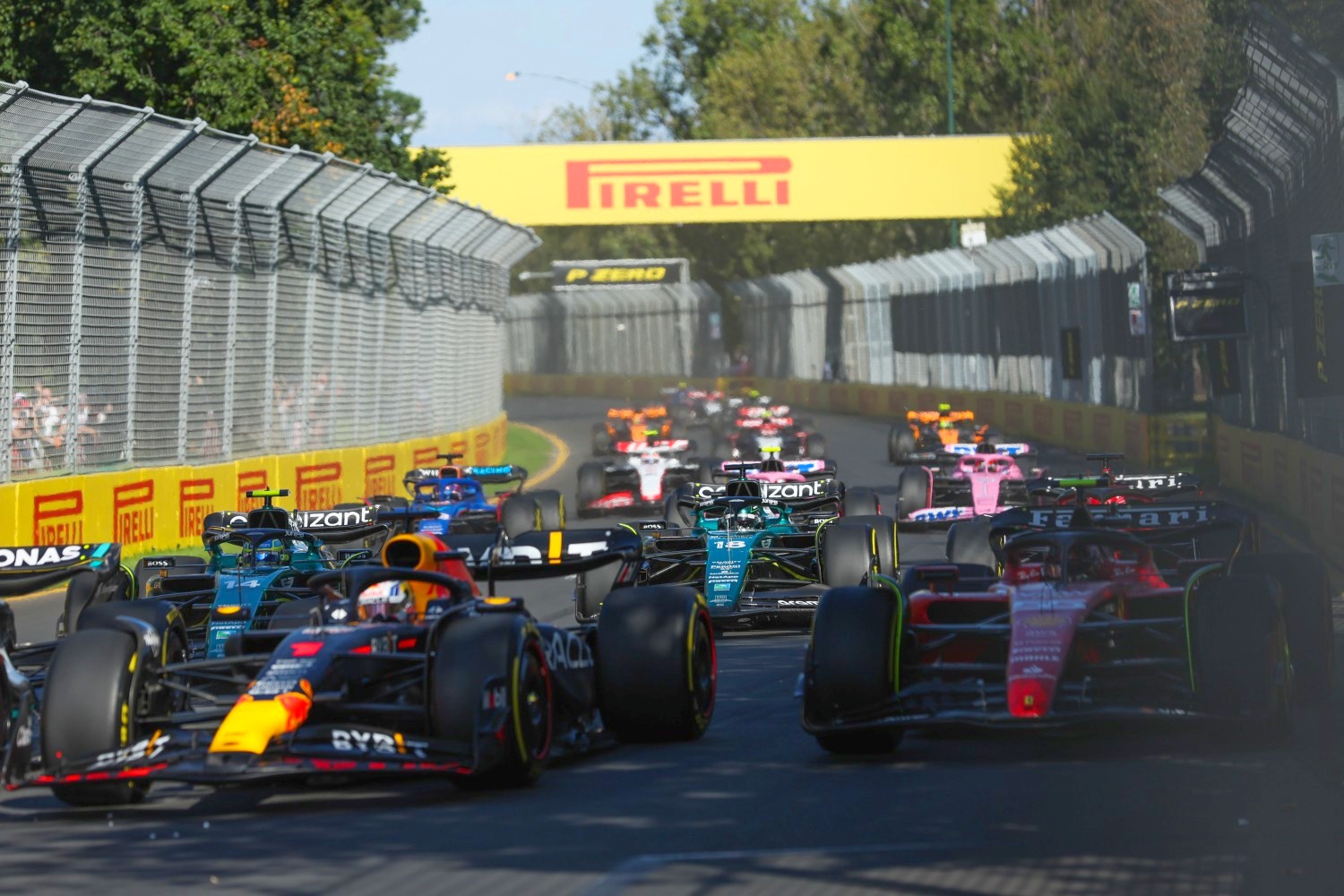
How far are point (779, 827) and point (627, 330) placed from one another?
71.9 metres

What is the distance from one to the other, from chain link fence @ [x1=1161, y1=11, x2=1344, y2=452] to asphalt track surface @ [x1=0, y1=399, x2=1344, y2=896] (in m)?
11.6

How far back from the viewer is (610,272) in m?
85.1

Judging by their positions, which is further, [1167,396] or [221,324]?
[1167,396]

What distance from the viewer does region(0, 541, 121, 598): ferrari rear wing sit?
12164 mm

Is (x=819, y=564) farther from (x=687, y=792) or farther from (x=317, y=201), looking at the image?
(x=317, y=201)

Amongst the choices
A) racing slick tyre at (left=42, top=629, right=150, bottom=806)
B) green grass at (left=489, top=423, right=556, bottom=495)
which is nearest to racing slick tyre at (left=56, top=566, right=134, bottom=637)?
racing slick tyre at (left=42, top=629, right=150, bottom=806)

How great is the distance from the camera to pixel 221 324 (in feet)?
82.6

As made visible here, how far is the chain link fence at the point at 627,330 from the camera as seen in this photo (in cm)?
7656

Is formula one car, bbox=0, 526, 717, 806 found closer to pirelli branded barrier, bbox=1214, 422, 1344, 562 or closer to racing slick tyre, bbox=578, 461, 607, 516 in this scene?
pirelli branded barrier, bbox=1214, 422, 1344, 562

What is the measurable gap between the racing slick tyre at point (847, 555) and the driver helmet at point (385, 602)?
585cm

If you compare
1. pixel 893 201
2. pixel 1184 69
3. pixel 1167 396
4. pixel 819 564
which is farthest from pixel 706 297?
pixel 819 564

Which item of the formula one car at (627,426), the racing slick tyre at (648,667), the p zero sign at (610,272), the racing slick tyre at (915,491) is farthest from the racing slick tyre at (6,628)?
the p zero sign at (610,272)

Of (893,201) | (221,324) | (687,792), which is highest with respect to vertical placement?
(893,201)

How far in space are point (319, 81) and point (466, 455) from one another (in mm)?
6569
